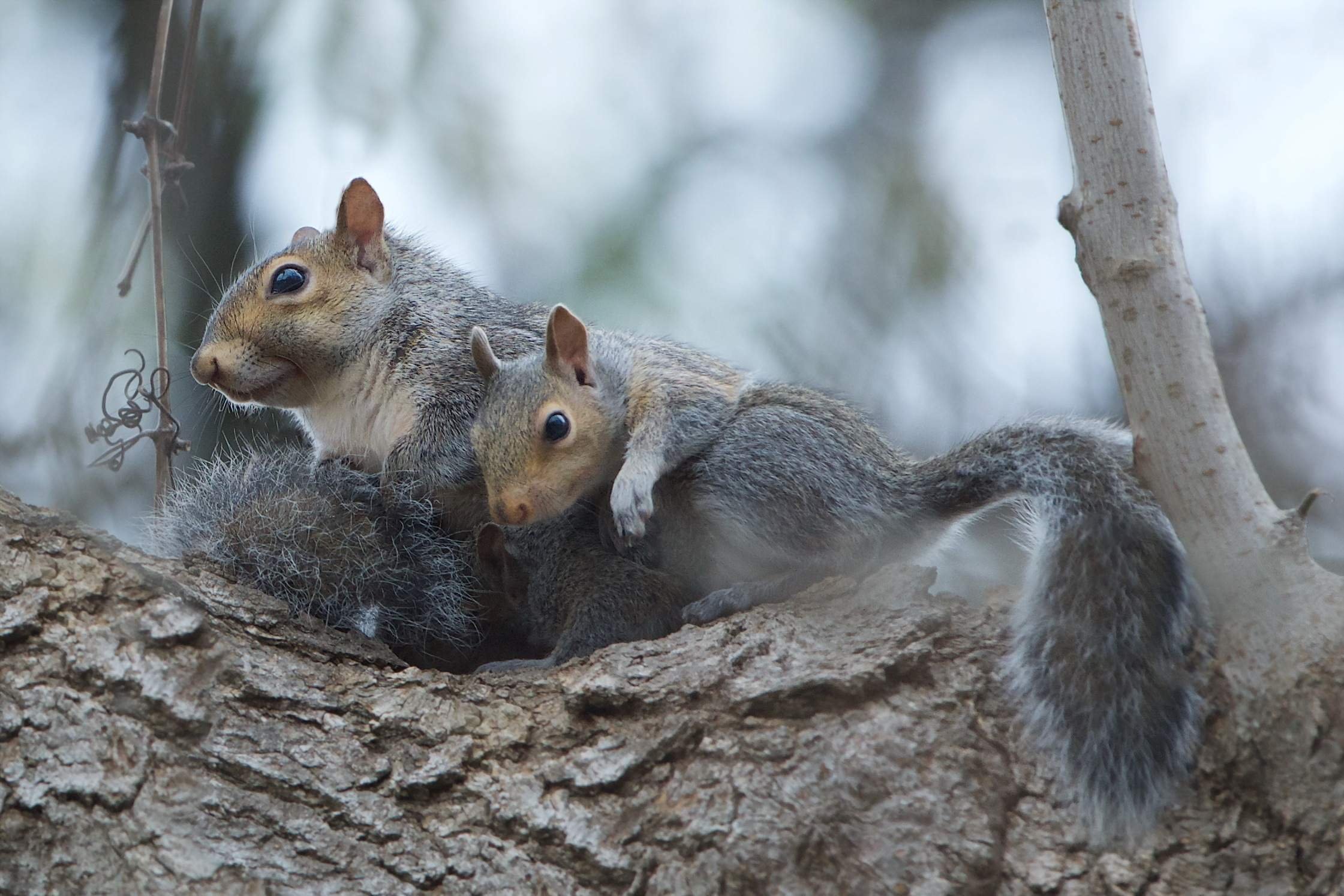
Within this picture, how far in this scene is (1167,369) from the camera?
65.8 inches

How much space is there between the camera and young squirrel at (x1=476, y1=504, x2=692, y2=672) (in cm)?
223

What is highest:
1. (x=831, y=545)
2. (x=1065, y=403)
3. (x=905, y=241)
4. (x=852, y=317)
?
(x=905, y=241)

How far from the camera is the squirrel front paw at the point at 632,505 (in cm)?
212

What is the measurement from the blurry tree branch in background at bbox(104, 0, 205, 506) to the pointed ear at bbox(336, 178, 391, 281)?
0.34 meters

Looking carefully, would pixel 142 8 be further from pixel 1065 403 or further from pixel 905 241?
pixel 1065 403

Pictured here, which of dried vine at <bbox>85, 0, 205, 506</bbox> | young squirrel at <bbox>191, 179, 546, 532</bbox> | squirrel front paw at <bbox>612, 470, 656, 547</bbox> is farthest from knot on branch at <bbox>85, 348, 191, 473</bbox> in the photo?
squirrel front paw at <bbox>612, 470, 656, 547</bbox>

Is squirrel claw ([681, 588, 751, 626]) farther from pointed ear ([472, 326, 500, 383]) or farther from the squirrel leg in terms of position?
pointed ear ([472, 326, 500, 383])

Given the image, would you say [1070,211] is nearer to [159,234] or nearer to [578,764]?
[578,764]

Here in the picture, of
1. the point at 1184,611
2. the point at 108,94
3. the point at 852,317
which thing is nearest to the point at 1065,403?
the point at 852,317

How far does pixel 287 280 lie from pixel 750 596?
1.25 meters

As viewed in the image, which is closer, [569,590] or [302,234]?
[569,590]

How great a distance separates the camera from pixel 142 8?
3.34 meters

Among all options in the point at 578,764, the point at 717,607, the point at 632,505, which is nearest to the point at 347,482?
the point at 632,505

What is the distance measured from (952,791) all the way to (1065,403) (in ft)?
6.62
